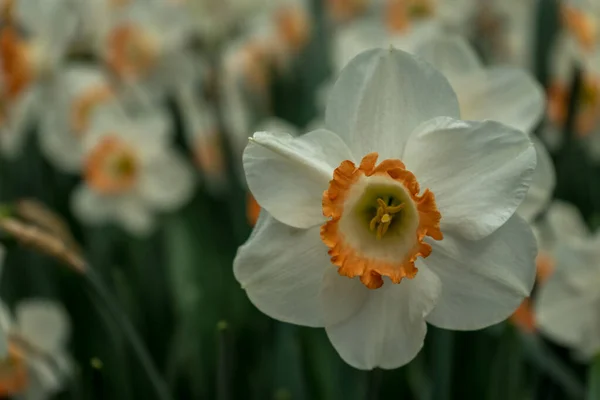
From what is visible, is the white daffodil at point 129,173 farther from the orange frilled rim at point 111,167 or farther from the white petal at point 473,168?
the white petal at point 473,168

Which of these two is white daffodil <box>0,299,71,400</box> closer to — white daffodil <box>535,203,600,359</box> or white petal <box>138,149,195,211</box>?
white petal <box>138,149,195,211</box>

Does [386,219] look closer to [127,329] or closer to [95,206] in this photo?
[127,329]

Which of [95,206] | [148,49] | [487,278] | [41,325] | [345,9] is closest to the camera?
[487,278]

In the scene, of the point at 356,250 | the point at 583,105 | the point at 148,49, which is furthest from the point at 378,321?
the point at 148,49

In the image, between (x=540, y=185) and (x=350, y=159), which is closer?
(x=350, y=159)

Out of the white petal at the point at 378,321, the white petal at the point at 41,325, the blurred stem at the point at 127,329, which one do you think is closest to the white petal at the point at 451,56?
the white petal at the point at 378,321

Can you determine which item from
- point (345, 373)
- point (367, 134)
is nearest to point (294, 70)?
point (345, 373)
